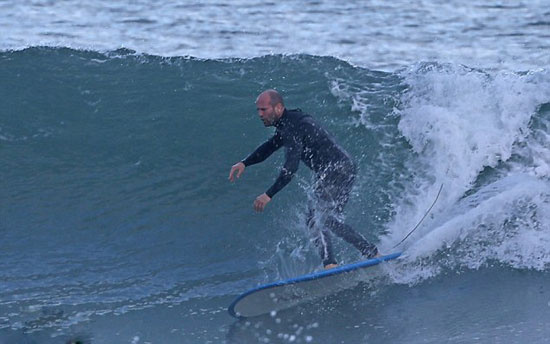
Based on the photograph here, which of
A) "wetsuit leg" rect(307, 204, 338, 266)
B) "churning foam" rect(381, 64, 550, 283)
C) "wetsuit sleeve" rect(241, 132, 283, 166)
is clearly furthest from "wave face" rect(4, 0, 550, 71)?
"wetsuit leg" rect(307, 204, 338, 266)

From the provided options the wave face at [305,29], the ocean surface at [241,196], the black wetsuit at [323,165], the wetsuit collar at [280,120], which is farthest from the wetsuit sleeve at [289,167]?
the wave face at [305,29]

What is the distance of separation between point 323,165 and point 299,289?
1064 mm

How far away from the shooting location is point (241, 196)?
31.0 ft

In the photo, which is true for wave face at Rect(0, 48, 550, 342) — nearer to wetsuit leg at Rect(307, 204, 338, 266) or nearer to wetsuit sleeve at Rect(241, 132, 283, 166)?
wetsuit leg at Rect(307, 204, 338, 266)

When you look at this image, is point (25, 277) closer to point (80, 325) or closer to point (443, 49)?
point (80, 325)

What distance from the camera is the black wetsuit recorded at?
7195 millimetres

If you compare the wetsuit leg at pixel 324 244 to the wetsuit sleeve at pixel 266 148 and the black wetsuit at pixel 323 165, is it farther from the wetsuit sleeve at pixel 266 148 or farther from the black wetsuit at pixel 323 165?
the wetsuit sleeve at pixel 266 148

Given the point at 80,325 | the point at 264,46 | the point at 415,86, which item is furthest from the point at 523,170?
the point at 264,46

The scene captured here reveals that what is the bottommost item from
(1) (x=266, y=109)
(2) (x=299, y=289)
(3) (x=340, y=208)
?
(2) (x=299, y=289)

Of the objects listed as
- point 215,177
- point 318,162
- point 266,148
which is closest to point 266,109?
point 266,148

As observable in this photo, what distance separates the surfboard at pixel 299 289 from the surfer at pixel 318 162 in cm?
15

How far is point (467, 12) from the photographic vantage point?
18016 millimetres

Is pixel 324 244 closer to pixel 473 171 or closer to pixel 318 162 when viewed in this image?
pixel 318 162

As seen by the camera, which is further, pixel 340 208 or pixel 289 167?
pixel 340 208
